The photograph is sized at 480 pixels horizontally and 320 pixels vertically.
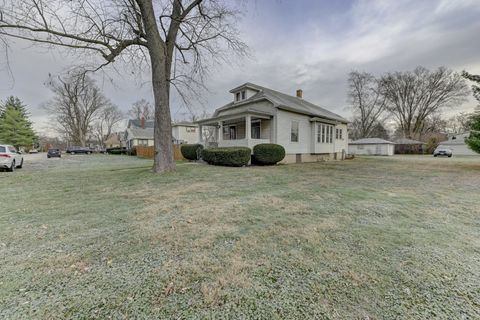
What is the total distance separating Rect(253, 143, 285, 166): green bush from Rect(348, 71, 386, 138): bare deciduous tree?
3485 cm

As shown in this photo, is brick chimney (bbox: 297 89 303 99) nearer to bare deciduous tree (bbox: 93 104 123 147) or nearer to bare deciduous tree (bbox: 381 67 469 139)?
bare deciduous tree (bbox: 381 67 469 139)

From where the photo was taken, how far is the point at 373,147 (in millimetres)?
36719

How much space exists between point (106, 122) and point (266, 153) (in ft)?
180

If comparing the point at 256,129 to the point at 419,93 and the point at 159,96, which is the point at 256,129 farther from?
the point at 419,93

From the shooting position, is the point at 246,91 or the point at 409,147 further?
the point at 409,147

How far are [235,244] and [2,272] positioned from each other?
2682 millimetres

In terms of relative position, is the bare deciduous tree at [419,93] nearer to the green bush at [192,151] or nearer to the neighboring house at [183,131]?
the neighboring house at [183,131]

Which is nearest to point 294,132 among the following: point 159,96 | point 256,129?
point 256,129

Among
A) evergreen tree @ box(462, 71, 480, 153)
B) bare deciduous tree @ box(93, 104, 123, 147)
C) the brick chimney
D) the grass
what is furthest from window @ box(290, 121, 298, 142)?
bare deciduous tree @ box(93, 104, 123, 147)

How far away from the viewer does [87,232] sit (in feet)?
11.4

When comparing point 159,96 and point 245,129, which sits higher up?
point 159,96

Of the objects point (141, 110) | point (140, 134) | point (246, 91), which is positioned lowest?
point (140, 134)

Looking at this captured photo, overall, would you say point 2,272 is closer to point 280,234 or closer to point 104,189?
point 280,234

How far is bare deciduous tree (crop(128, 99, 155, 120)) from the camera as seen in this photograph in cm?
5781
